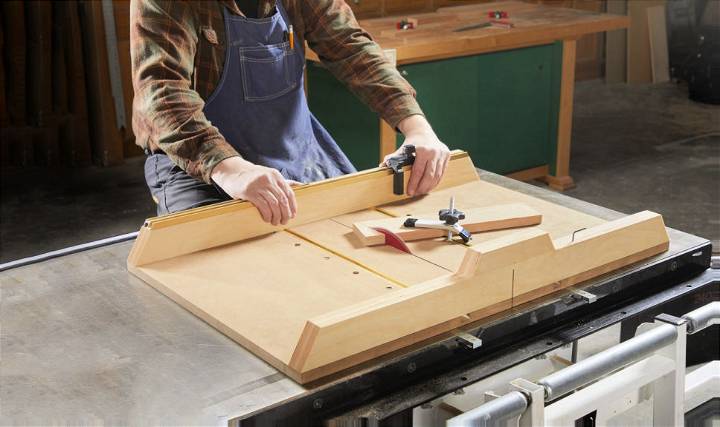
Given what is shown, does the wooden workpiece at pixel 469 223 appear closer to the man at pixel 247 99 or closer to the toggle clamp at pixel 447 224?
the toggle clamp at pixel 447 224

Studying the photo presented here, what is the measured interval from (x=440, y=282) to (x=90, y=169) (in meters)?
3.99

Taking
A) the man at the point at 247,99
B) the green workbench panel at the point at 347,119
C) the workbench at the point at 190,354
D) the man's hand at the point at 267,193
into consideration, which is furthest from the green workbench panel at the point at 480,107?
the workbench at the point at 190,354

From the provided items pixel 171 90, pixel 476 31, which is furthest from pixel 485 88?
pixel 171 90

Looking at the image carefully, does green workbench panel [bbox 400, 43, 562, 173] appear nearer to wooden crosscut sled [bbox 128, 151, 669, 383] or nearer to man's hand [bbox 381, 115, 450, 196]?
man's hand [bbox 381, 115, 450, 196]

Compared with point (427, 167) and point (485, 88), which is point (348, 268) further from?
point (485, 88)

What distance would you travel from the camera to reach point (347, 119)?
416cm

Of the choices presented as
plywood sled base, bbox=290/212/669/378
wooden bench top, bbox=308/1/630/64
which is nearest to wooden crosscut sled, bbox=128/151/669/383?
plywood sled base, bbox=290/212/669/378

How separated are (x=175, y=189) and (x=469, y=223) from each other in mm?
757

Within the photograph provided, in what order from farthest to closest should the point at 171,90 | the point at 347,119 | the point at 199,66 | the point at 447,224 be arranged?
the point at 347,119, the point at 199,66, the point at 171,90, the point at 447,224

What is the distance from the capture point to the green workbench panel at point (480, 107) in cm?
417

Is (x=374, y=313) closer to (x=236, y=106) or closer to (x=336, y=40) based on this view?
(x=236, y=106)

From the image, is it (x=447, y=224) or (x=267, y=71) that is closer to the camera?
(x=447, y=224)

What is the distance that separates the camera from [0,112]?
4.98 m

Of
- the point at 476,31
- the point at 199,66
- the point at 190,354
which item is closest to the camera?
the point at 190,354
